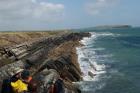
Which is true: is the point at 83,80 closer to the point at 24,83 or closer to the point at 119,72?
the point at 119,72

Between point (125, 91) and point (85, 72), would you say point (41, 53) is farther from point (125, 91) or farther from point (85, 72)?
point (125, 91)

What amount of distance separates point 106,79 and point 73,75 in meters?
4.35

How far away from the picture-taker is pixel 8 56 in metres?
47.3

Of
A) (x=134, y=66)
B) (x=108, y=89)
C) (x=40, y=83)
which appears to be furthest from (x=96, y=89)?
(x=134, y=66)

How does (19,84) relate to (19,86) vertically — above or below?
above

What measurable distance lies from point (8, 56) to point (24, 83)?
29.8 metres

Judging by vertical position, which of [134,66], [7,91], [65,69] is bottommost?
[134,66]

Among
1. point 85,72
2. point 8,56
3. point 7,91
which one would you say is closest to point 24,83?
point 7,91

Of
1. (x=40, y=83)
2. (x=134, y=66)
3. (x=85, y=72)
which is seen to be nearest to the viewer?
(x=40, y=83)

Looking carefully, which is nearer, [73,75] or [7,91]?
[7,91]

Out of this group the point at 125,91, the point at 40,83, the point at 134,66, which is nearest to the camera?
the point at 40,83

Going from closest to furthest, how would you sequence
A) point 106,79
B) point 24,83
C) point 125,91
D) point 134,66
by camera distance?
point 24,83 → point 125,91 → point 106,79 → point 134,66

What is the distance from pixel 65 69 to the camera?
32.8 meters

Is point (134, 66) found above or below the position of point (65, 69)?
below
